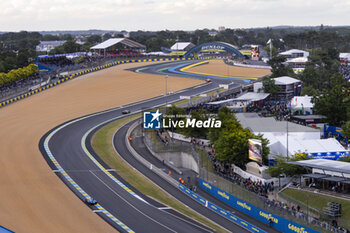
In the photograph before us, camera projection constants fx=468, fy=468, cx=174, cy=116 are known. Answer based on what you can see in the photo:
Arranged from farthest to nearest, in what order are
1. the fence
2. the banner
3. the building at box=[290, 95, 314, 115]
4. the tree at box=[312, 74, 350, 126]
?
the building at box=[290, 95, 314, 115] < the tree at box=[312, 74, 350, 126] < the banner < the fence

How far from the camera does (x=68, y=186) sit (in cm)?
4006

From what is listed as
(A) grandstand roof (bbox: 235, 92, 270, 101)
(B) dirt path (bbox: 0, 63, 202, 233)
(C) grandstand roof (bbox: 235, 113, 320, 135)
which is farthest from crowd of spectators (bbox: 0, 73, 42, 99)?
(C) grandstand roof (bbox: 235, 113, 320, 135)

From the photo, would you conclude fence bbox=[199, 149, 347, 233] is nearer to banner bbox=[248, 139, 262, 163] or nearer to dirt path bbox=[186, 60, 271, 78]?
banner bbox=[248, 139, 262, 163]

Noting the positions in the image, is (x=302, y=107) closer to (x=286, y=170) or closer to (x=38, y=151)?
(x=286, y=170)

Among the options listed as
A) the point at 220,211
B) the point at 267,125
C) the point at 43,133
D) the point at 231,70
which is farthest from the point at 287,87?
the point at 231,70

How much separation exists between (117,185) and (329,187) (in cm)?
1777

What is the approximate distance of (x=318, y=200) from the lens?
3241cm

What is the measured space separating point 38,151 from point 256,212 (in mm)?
27713

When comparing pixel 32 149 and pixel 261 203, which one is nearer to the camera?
pixel 261 203

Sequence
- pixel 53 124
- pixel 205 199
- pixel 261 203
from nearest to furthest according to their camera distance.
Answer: pixel 261 203
pixel 205 199
pixel 53 124

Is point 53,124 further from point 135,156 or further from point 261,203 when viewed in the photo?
point 261,203

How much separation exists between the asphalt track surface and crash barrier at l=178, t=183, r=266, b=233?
1.43 ft

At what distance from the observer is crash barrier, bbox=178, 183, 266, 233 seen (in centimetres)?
3180

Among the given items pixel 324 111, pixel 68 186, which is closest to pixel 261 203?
pixel 68 186
